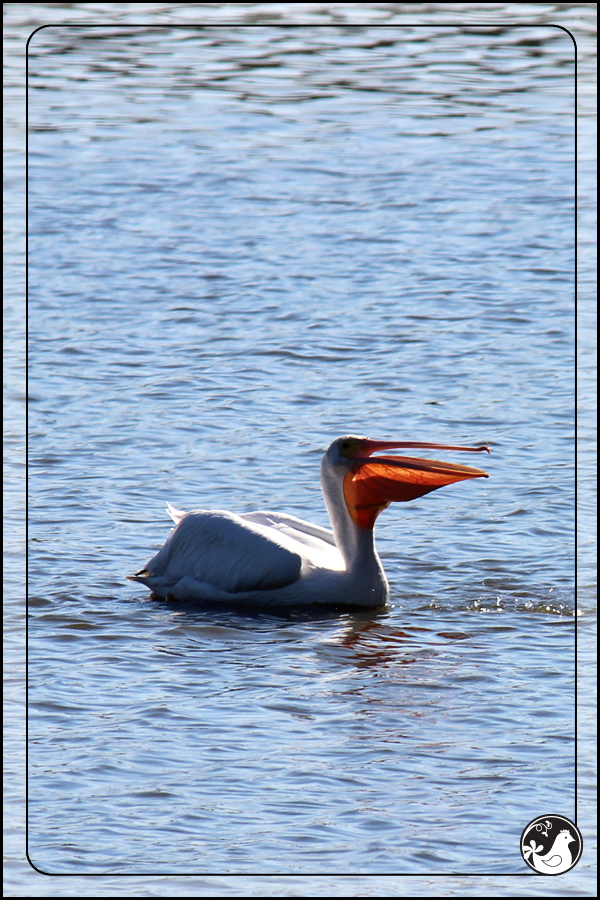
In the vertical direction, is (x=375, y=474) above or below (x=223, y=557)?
above

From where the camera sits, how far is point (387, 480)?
20.5 ft

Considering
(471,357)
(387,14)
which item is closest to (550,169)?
(471,357)

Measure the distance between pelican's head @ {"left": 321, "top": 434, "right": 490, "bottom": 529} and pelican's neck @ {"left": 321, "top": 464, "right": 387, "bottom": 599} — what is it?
0.04 ft

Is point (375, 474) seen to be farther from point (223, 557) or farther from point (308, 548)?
point (223, 557)

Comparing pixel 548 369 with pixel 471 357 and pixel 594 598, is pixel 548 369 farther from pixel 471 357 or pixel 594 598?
pixel 594 598

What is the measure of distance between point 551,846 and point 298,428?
4.21 m

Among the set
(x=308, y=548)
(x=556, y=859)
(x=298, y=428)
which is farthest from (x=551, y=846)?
(x=298, y=428)

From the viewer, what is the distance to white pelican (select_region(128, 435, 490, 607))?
20.1ft

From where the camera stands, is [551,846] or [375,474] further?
[375,474]

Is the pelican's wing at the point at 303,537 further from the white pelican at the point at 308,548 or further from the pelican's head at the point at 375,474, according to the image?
the pelican's head at the point at 375,474

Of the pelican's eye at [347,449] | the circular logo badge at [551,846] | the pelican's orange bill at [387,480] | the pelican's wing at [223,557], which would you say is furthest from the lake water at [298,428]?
the pelican's eye at [347,449]

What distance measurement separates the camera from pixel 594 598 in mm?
5332

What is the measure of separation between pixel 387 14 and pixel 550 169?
729 cm

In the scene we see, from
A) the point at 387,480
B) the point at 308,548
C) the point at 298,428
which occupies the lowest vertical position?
the point at 308,548
